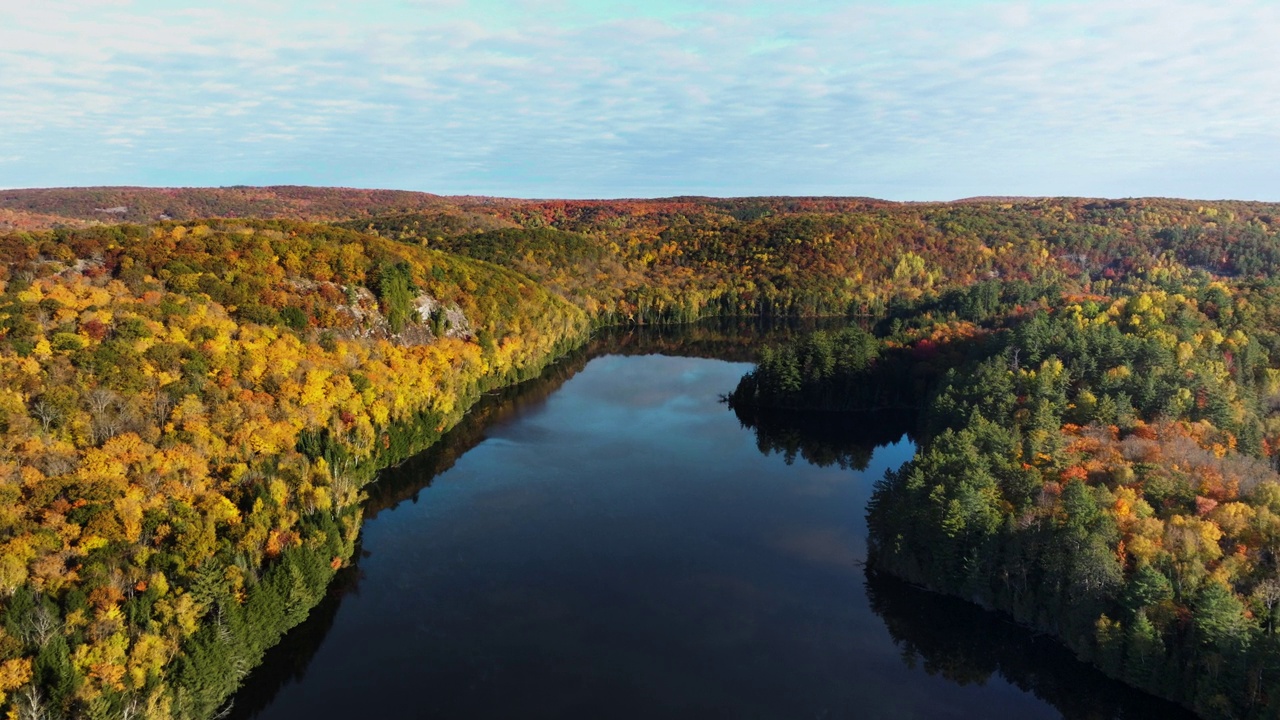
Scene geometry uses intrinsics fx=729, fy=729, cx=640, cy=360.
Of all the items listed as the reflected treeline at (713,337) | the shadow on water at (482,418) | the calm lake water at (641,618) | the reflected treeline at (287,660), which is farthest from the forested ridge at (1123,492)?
the reflected treeline at (713,337)

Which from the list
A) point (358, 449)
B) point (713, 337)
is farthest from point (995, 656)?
point (713, 337)

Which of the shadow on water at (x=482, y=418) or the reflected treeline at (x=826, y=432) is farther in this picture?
the reflected treeline at (x=826, y=432)

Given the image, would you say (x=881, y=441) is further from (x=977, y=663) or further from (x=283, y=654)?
(x=283, y=654)

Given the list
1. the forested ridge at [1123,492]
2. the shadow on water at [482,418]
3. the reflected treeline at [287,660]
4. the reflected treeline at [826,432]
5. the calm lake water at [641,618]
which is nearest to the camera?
the forested ridge at [1123,492]

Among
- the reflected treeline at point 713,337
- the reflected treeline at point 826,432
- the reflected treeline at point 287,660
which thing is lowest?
the reflected treeline at point 287,660

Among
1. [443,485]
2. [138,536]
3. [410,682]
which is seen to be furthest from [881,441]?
[138,536]

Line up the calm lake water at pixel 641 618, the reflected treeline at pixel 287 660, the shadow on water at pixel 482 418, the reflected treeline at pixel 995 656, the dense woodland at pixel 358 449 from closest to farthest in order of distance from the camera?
the dense woodland at pixel 358 449 → the reflected treeline at pixel 287 660 → the reflected treeline at pixel 995 656 → the calm lake water at pixel 641 618 → the shadow on water at pixel 482 418

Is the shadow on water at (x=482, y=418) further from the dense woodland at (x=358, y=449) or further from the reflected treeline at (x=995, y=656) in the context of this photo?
the reflected treeline at (x=995, y=656)

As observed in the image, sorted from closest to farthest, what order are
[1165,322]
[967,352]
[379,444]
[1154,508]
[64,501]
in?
[64,501] → [1154,508] → [379,444] → [1165,322] → [967,352]
